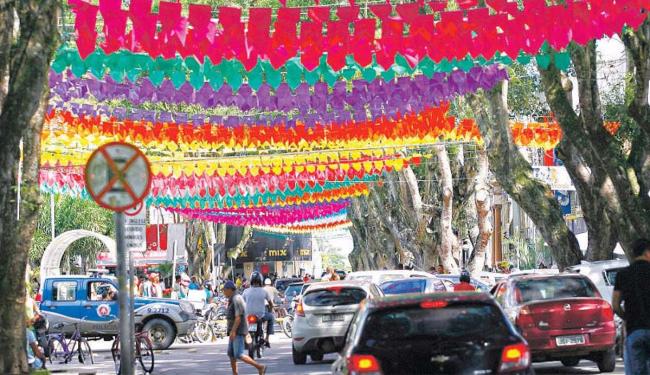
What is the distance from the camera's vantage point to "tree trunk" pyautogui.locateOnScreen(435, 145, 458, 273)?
4732 cm

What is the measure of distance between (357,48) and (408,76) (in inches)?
263

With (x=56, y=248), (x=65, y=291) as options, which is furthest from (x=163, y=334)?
(x=56, y=248)

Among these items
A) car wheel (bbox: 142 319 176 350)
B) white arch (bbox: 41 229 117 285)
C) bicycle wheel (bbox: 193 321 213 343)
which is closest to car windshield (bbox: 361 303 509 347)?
car wheel (bbox: 142 319 176 350)

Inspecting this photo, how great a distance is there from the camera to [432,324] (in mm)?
11016

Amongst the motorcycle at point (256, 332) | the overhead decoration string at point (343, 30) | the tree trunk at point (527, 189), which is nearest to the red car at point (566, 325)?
Answer: the overhead decoration string at point (343, 30)

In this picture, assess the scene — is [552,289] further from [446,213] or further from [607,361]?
[446,213]

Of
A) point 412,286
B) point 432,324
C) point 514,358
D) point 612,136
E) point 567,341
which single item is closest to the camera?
point 514,358

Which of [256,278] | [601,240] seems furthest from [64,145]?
[601,240]

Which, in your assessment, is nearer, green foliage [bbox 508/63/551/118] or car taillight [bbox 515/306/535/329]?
car taillight [bbox 515/306/535/329]

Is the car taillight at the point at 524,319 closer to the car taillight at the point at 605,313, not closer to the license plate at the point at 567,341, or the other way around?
the license plate at the point at 567,341

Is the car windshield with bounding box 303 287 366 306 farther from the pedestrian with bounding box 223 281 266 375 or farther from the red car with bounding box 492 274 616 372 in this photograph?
the red car with bounding box 492 274 616 372

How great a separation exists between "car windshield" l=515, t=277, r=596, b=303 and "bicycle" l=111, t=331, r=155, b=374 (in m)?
7.81

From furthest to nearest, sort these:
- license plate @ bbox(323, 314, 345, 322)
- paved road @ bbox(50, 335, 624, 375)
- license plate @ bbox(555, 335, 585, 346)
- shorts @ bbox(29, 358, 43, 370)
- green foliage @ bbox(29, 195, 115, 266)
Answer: green foliage @ bbox(29, 195, 115, 266)
license plate @ bbox(323, 314, 345, 322)
paved road @ bbox(50, 335, 624, 375)
license plate @ bbox(555, 335, 585, 346)
shorts @ bbox(29, 358, 43, 370)

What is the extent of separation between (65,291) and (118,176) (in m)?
19.9
